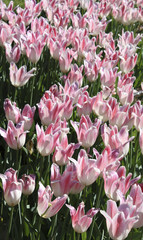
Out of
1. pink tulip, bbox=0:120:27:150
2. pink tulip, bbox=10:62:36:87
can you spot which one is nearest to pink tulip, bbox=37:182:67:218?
pink tulip, bbox=0:120:27:150

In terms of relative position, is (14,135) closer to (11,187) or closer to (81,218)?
(11,187)

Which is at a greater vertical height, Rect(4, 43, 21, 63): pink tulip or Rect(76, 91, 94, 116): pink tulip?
Rect(4, 43, 21, 63): pink tulip

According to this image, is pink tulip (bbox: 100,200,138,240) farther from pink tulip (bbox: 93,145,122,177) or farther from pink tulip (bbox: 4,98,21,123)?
pink tulip (bbox: 4,98,21,123)

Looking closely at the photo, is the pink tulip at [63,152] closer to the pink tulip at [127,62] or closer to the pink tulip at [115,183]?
the pink tulip at [115,183]

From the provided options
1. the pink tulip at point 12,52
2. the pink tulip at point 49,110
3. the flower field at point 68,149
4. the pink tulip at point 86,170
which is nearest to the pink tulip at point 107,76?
the flower field at point 68,149

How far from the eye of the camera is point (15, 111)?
6.38 feet

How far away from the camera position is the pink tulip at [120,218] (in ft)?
4.31

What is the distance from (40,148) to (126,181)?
1.39 feet

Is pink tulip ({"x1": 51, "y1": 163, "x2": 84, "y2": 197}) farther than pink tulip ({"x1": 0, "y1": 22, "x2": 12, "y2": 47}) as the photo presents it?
No

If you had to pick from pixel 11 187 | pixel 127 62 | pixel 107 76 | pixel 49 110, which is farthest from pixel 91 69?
pixel 11 187

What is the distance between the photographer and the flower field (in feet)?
4.76

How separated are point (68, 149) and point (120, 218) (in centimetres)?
44

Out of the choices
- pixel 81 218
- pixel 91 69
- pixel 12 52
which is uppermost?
→ pixel 12 52

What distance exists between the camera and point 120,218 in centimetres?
131
